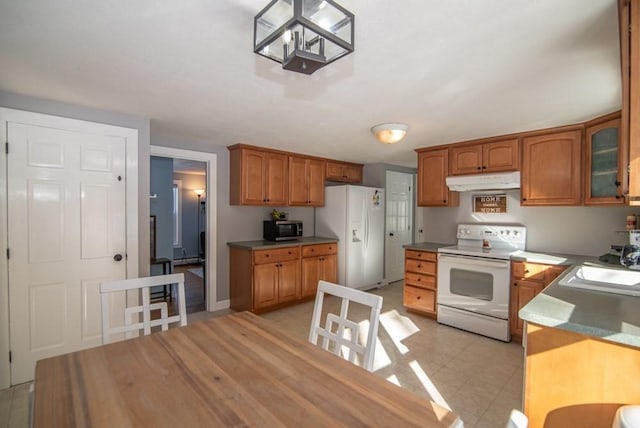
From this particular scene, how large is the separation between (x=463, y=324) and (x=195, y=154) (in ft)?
12.3

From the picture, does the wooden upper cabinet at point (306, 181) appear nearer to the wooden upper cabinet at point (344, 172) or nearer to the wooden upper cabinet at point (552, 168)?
the wooden upper cabinet at point (344, 172)

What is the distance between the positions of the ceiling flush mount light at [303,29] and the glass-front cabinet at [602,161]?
105 inches

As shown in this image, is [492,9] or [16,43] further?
[16,43]

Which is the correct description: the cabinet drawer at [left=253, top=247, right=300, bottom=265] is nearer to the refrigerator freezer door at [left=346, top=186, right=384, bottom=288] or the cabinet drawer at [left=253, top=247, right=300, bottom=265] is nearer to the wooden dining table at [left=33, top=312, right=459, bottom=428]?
the refrigerator freezer door at [left=346, top=186, right=384, bottom=288]

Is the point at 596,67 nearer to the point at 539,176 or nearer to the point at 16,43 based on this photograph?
the point at 539,176

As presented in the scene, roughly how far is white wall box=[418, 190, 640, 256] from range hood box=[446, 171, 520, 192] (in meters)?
0.32

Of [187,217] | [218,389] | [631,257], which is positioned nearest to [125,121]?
[218,389]

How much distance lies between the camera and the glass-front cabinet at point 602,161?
100 inches

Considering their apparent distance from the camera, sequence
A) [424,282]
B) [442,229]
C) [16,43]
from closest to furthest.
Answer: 1. [16,43]
2. [424,282]
3. [442,229]

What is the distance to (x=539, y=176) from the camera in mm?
3115

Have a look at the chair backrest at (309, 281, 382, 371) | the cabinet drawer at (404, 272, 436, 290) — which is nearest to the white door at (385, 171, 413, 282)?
the cabinet drawer at (404, 272, 436, 290)

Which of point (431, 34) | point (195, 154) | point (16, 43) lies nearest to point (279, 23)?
point (431, 34)

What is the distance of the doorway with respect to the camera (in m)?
3.89

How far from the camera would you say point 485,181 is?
11.0ft
